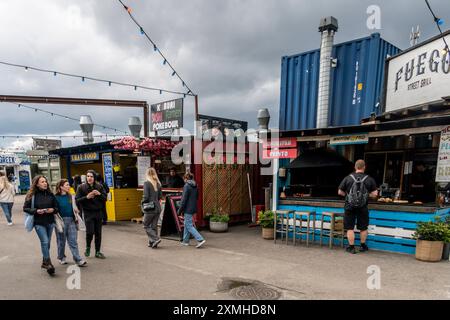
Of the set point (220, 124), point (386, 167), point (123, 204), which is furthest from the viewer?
point (220, 124)

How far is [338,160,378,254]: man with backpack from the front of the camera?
604 centimetres

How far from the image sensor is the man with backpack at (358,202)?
6.04 metres

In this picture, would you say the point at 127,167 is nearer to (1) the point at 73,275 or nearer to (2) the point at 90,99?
(2) the point at 90,99

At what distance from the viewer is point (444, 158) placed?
5836 millimetres

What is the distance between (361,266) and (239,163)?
5514 millimetres

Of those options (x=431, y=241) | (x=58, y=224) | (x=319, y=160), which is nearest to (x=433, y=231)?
(x=431, y=241)

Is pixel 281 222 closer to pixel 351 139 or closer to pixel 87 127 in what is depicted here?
pixel 351 139

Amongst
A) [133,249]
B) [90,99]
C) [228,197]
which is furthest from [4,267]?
[90,99]

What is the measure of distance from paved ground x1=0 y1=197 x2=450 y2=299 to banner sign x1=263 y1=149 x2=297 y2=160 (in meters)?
2.38

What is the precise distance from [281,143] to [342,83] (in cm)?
308

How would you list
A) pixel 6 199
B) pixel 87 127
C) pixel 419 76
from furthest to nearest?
pixel 87 127 < pixel 6 199 < pixel 419 76

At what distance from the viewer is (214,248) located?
6727mm
